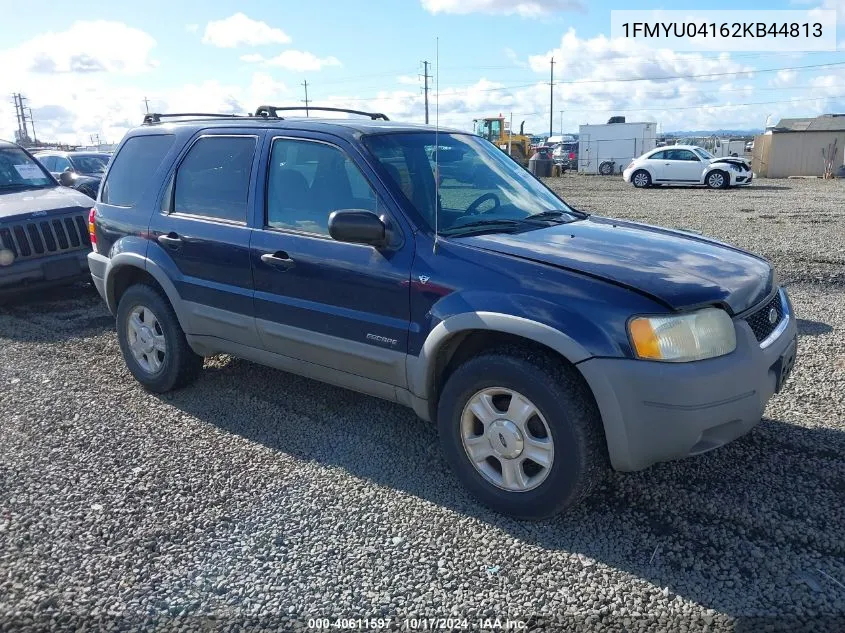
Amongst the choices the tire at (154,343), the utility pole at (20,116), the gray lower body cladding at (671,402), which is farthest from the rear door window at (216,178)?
the utility pole at (20,116)

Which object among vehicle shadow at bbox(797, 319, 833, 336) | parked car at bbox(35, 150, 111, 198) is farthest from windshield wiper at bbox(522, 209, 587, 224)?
parked car at bbox(35, 150, 111, 198)

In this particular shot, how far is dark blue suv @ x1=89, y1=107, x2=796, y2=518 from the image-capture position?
118 inches

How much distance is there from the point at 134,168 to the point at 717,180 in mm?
23455

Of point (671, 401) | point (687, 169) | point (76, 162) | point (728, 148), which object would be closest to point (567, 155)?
point (728, 148)

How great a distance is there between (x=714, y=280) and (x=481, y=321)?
3.62 feet

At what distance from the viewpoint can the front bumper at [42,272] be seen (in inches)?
290

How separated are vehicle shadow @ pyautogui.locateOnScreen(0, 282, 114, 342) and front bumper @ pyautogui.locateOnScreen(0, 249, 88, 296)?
0.30 meters

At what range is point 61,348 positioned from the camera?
632 cm

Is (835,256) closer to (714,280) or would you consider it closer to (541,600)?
(714,280)

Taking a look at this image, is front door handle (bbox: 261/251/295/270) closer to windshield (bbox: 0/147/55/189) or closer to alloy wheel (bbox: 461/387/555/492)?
alloy wheel (bbox: 461/387/555/492)

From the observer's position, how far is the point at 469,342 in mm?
3516

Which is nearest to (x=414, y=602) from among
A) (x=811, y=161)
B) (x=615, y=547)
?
(x=615, y=547)

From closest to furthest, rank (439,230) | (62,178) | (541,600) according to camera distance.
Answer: (541,600) < (439,230) < (62,178)

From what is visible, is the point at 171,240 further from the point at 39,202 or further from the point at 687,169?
the point at 687,169
